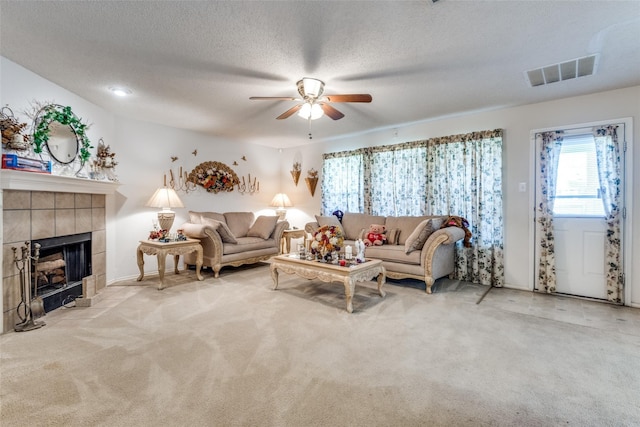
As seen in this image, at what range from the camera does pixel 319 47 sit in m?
2.58

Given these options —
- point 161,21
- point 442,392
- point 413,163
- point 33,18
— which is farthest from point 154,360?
point 413,163

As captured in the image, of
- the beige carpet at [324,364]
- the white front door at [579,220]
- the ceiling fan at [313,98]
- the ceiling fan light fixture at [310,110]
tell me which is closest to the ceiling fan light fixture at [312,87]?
the ceiling fan at [313,98]

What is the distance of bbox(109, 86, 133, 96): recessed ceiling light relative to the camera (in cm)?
349

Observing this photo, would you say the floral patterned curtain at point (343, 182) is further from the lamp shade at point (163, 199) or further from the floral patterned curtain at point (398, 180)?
the lamp shade at point (163, 199)

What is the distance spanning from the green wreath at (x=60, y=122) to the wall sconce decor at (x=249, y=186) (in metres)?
2.75

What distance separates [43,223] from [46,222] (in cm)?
3

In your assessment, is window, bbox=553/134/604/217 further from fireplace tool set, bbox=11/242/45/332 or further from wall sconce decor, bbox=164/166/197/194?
fireplace tool set, bbox=11/242/45/332

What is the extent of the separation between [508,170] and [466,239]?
1140mm

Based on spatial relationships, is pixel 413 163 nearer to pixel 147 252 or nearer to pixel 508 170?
pixel 508 170

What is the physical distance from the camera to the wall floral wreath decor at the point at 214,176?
5.54 metres

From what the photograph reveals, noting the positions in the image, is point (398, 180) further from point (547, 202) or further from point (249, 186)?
point (249, 186)

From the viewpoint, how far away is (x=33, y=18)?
222 cm

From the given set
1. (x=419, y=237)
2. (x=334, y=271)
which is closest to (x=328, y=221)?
(x=419, y=237)

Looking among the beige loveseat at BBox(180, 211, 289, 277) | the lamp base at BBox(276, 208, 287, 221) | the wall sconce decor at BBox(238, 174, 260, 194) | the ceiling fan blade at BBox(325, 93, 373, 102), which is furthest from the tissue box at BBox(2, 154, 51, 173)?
the lamp base at BBox(276, 208, 287, 221)
